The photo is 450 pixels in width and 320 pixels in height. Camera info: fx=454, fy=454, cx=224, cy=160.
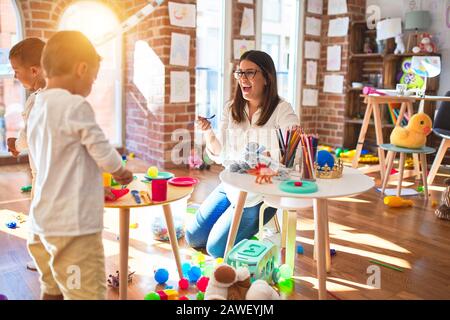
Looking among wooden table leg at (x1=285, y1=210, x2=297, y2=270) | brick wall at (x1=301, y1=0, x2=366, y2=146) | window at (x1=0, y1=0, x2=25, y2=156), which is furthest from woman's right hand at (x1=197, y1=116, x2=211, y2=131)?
brick wall at (x1=301, y1=0, x2=366, y2=146)

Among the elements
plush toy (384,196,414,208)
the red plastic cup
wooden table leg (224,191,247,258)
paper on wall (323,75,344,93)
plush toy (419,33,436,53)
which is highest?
plush toy (419,33,436,53)

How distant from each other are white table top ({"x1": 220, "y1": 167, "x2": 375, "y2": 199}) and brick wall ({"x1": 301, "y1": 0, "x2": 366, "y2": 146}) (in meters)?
3.90

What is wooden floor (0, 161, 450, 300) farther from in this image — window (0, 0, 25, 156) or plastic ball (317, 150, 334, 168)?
window (0, 0, 25, 156)

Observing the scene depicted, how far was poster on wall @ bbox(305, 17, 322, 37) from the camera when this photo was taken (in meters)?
5.64

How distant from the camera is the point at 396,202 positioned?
10.7ft

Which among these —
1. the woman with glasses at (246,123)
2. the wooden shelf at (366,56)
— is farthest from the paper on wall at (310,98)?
the woman with glasses at (246,123)

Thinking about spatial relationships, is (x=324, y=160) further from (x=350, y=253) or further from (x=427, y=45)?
(x=427, y=45)

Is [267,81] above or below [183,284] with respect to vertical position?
above

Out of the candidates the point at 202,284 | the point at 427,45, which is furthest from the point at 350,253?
the point at 427,45

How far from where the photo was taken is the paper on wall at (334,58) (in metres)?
5.61

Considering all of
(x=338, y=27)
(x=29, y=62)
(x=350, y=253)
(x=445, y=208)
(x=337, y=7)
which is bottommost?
(x=350, y=253)

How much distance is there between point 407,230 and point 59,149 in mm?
2224

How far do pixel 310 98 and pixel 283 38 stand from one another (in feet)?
2.76

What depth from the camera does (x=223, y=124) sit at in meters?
2.32
